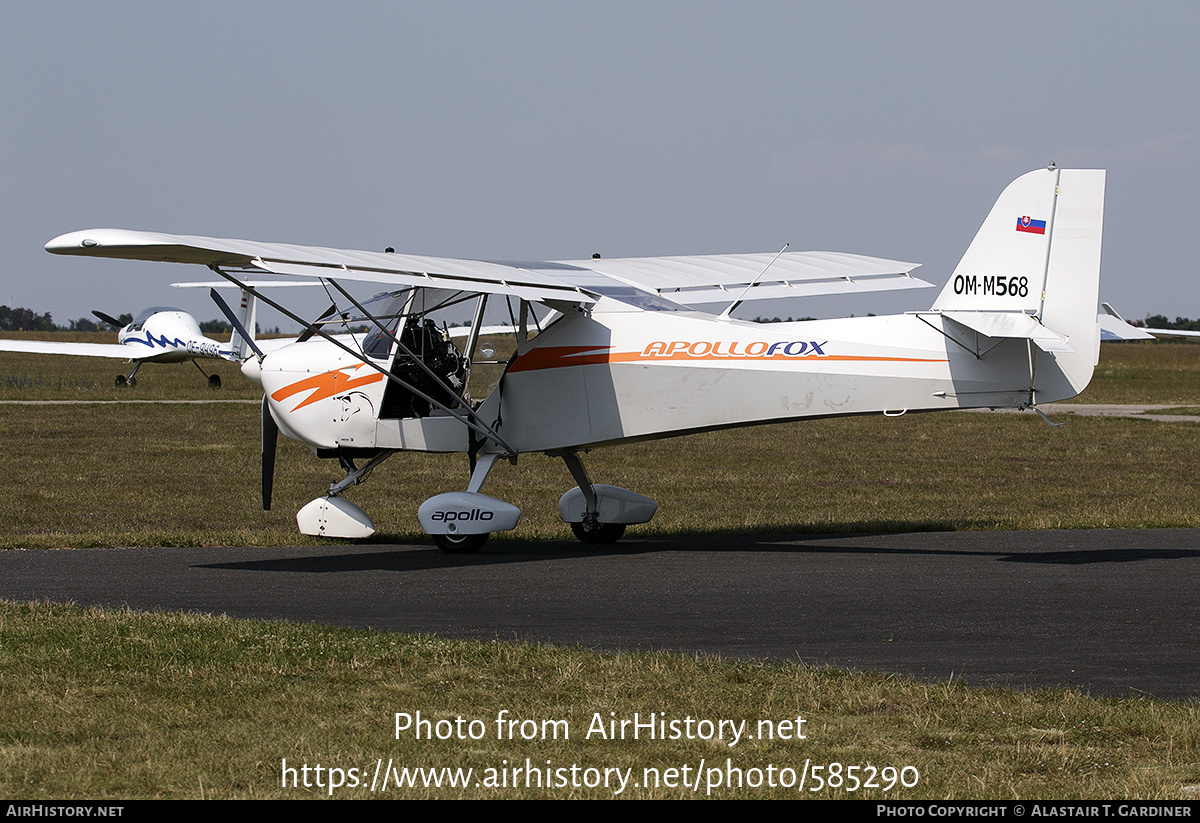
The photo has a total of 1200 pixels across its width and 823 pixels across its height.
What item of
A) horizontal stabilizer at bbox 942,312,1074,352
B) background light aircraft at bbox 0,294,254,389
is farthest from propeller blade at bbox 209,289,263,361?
background light aircraft at bbox 0,294,254,389

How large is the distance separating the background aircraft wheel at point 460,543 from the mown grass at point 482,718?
449 cm

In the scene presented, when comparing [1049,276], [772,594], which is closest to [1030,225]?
[1049,276]

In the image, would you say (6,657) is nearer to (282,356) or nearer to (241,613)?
(241,613)

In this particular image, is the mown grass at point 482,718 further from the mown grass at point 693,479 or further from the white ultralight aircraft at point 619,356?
the mown grass at point 693,479

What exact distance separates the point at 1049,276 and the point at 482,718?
715 cm

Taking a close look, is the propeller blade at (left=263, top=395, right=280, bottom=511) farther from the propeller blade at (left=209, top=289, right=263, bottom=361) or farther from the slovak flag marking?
the slovak flag marking

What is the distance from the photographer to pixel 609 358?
39.3ft

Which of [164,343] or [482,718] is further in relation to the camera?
[164,343]

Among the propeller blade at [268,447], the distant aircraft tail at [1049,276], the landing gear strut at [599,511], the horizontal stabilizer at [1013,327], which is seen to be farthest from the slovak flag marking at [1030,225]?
the propeller blade at [268,447]

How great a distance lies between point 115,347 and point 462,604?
44251mm

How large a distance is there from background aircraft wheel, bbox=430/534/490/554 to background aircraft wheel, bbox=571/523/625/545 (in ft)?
4.27

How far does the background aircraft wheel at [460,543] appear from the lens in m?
12.1

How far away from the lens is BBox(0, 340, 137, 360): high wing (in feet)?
125

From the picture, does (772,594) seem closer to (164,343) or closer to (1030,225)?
(1030,225)
